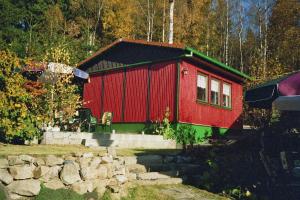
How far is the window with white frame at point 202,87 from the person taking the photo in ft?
55.3

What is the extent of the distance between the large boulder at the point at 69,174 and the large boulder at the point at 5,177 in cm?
101

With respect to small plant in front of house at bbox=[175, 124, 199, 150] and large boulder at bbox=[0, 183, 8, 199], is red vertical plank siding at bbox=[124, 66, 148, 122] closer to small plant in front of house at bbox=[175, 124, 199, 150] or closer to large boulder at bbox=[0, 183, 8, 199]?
small plant in front of house at bbox=[175, 124, 199, 150]

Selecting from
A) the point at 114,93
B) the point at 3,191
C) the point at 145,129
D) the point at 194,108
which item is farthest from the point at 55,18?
the point at 3,191

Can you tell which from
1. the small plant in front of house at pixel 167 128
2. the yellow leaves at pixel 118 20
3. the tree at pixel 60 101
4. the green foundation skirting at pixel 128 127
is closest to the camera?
the tree at pixel 60 101

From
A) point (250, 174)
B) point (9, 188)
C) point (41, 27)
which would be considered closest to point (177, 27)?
point (41, 27)

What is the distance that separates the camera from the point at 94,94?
19766mm

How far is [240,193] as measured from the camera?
29.6 ft

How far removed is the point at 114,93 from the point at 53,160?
36.4 ft

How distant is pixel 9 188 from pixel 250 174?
229 inches

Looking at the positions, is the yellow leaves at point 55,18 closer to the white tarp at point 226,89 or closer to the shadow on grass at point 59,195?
the white tarp at point 226,89

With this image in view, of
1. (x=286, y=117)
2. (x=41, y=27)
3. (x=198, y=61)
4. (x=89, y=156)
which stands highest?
(x=41, y=27)

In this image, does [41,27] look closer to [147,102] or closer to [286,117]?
[147,102]

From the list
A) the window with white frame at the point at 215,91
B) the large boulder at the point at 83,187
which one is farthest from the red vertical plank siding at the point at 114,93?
the large boulder at the point at 83,187

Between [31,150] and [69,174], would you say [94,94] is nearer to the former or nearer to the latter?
[31,150]
